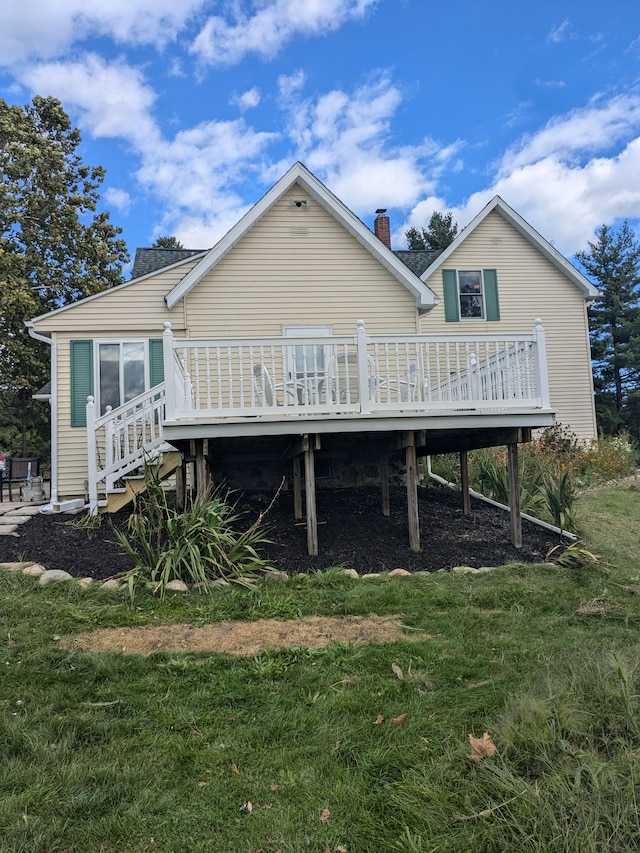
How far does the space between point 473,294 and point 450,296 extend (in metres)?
0.73

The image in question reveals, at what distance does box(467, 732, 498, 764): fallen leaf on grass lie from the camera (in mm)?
2381

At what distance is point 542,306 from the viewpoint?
1625cm

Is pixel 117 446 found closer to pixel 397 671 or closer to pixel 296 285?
pixel 296 285

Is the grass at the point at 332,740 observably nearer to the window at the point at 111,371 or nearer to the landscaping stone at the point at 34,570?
the landscaping stone at the point at 34,570

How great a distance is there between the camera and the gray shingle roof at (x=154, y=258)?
12.8 m

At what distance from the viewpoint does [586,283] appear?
16297mm

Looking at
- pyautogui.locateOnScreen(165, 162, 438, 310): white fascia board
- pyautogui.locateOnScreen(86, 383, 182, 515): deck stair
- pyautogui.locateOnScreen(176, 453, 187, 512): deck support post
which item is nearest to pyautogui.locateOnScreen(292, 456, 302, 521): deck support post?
pyautogui.locateOnScreen(176, 453, 187, 512): deck support post

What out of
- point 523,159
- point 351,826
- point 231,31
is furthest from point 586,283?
point 351,826

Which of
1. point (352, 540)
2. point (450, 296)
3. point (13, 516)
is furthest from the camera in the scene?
point (450, 296)

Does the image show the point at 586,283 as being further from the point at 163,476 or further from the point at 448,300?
the point at 163,476

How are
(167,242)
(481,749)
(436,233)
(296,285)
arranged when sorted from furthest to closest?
(167,242), (436,233), (296,285), (481,749)

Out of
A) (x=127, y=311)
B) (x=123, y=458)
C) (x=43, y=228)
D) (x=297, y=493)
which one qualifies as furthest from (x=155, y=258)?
(x=43, y=228)

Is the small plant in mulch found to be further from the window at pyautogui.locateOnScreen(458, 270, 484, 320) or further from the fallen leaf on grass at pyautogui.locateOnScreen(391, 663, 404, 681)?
the window at pyautogui.locateOnScreen(458, 270, 484, 320)

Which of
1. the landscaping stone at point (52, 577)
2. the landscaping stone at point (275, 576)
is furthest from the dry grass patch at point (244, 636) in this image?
the landscaping stone at point (52, 577)
